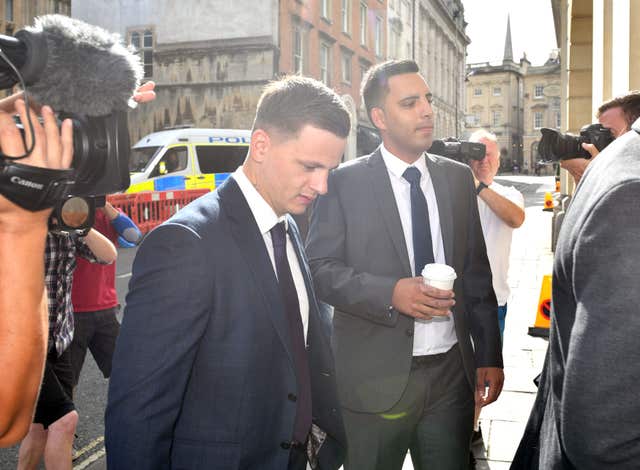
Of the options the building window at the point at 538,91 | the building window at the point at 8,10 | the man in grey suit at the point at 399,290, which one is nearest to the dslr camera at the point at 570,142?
the man in grey suit at the point at 399,290

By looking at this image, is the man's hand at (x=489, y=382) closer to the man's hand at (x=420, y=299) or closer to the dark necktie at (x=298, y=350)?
the man's hand at (x=420, y=299)

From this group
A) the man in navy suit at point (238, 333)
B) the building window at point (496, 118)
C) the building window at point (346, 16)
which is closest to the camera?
the man in navy suit at point (238, 333)

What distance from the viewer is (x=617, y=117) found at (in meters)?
3.20

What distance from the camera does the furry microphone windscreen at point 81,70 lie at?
3.89 ft

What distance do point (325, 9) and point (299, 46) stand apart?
11.3 ft

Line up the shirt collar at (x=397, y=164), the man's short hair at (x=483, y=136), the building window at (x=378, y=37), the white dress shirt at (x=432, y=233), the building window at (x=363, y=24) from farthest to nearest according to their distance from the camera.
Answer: the building window at (x=378, y=37)
the building window at (x=363, y=24)
the man's short hair at (x=483, y=136)
the shirt collar at (x=397, y=164)
the white dress shirt at (x=432, y=233)

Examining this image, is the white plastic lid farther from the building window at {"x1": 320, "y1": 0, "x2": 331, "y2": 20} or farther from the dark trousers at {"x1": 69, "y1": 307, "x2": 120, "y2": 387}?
the building window at {"x1": 320, "y1": 0, "x2": 331, "y2": 20}

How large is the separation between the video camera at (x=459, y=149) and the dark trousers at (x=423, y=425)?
63.8 inches

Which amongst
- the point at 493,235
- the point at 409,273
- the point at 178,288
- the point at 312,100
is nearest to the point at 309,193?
the point at 312,100

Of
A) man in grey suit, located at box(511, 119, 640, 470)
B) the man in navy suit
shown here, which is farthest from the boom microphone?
man in grey suit, located at box(511, 119, 640, 470)

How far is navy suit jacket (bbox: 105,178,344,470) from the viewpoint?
5.24 feet

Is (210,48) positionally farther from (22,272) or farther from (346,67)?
(22,272)

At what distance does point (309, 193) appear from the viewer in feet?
6.66

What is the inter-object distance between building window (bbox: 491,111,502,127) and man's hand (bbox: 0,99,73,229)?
86844 mm
